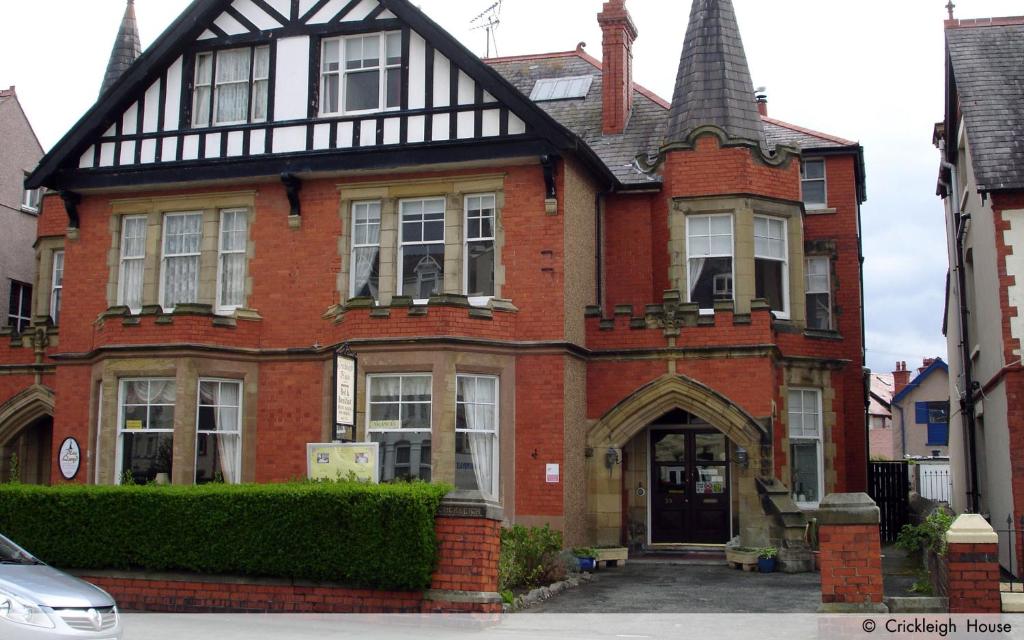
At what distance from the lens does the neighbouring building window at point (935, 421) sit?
52312 mm

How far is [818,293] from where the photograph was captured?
23484 mm

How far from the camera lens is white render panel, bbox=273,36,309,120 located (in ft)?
65.8

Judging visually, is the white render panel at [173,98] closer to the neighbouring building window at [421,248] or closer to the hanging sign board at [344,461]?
the neighbouring building window at [421,248]

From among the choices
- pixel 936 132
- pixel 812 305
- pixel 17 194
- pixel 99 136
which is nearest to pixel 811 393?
pixel 812 305

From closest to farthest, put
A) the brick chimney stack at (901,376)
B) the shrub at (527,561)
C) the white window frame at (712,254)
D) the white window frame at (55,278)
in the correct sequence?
the shrub at (527,561) < the white window frame at (712,254) < the white window frame at (55,278) < the brick chimney stack at (901,376)

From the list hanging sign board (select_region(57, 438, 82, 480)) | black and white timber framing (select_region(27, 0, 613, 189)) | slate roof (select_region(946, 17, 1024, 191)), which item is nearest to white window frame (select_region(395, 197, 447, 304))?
black and white timber framing (select_region(27, 0, 613, 189))

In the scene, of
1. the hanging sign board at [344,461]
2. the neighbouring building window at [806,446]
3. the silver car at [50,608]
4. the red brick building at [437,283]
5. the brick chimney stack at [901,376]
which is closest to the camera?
the silver car at [50,608]

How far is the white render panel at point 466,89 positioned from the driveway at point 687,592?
8525mm

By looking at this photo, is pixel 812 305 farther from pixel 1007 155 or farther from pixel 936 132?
pixel 1007 155

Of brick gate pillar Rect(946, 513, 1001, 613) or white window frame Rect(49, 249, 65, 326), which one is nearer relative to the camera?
brick gate pillar Rect(946, 513, 1001, 613)

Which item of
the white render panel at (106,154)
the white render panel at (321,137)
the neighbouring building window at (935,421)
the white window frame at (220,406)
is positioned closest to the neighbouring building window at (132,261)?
the white render panel at (106,154)

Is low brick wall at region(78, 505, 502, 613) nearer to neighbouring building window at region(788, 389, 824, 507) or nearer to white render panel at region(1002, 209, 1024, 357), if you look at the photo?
white render panel at region(1002, 209, 1024, 357)

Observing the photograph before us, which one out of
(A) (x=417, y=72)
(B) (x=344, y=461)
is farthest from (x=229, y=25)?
(B) (x=344, y=461)

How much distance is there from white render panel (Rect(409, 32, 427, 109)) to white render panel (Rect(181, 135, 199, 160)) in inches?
169
